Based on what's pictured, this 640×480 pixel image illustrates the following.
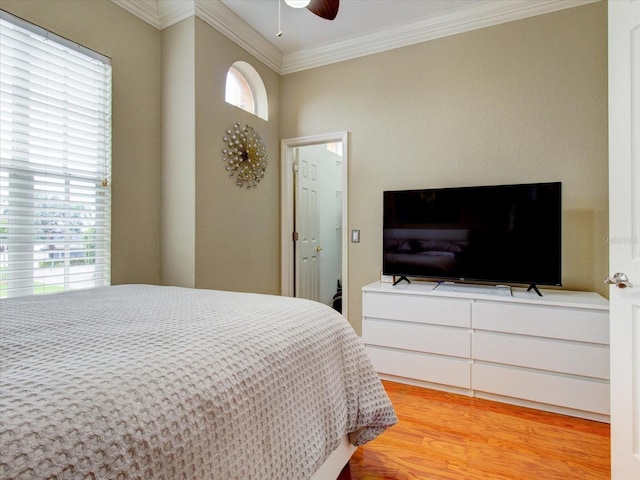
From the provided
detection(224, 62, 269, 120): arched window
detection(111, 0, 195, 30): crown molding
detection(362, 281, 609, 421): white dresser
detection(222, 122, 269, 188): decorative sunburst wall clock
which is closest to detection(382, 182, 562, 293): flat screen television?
detection(362, 281, 609, 421): white dresser

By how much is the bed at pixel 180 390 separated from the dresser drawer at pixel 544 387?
125 cm

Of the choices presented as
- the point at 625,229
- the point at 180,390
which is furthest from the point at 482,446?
the point at 180,390

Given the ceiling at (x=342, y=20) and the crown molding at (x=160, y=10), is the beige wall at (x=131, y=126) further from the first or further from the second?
the ceiling at (x=342, y=20)

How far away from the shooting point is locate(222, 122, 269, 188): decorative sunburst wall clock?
282cm

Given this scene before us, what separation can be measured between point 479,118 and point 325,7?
62.4 inches

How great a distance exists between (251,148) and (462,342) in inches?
91.1

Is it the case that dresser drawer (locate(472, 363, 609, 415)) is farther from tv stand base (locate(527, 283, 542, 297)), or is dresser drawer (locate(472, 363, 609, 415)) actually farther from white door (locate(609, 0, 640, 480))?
white door (locate(609, 0, 640, 480))

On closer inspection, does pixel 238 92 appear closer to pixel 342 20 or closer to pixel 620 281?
pixel 342 20

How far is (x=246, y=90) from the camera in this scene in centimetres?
326

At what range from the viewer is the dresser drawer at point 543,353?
Result: 200 centimetres

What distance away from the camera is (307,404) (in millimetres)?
1026

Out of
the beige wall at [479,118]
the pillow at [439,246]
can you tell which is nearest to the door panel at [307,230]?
the beige wall at [479,118]

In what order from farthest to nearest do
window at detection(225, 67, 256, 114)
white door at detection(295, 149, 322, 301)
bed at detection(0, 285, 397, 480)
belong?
white door at detection(295, 149, 322, 301) < window at detection(225, 67, 256, 114) < bed at detection(0, 285, 397, 480)

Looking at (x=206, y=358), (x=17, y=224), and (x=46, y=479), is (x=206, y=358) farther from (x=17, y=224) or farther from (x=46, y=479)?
(x=17, y=224)
